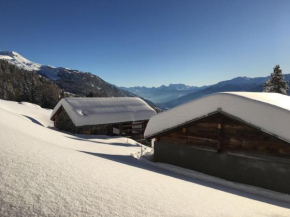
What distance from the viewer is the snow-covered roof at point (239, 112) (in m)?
7.07

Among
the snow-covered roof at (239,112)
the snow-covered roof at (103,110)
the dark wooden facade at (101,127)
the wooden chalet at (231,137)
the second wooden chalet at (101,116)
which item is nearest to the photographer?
the snow-covered roof at (239,112)

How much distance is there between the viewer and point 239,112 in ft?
26.5

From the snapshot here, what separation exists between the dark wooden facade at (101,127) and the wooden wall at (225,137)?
11.7 metres

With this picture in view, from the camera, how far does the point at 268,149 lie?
7.78 m

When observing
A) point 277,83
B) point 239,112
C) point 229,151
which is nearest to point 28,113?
point 229,151

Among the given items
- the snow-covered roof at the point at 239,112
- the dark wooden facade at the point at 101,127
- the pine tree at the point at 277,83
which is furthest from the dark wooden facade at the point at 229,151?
the pine tree at the point at 277,83

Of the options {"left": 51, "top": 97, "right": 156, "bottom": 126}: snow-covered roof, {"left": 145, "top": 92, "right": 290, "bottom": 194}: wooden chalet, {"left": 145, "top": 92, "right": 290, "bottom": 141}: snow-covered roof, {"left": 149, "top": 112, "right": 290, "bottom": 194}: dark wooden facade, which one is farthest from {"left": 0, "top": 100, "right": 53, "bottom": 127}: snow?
{"left": 149, "top": 112, "right": 290, "bottom": 194}: dark wooden facade

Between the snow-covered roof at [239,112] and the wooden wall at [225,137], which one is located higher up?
the snow-covered roof at [239,112]

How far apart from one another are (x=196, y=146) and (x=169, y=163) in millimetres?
1871

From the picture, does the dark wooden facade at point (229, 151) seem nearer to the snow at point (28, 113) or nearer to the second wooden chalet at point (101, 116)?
the second wooden chalet at point (101, 116)

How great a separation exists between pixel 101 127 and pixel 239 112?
15.9m

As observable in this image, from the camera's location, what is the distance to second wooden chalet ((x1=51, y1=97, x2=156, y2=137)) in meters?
19.8

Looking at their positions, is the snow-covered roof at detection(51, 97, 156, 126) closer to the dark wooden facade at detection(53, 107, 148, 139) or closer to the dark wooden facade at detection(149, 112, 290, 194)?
the dark wooden facade at detection(53, 107, 148, 139)

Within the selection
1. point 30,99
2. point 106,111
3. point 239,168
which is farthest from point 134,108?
point 30,99
